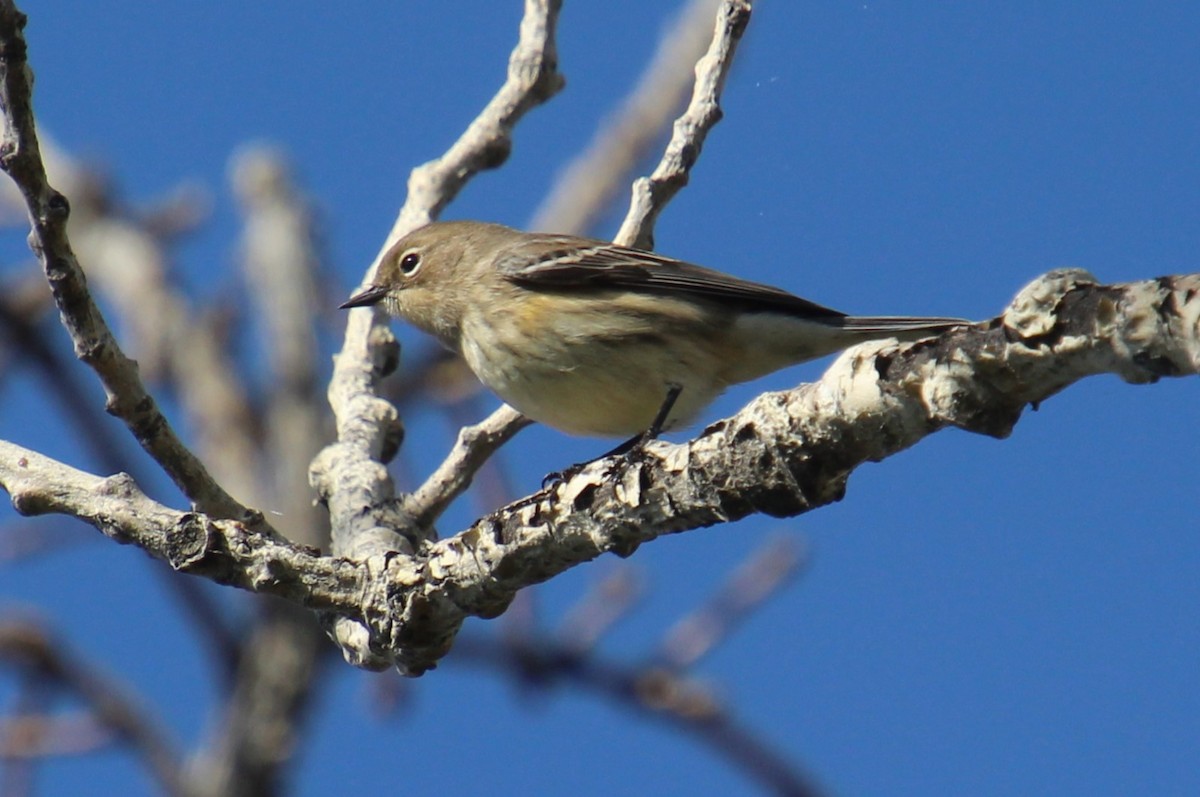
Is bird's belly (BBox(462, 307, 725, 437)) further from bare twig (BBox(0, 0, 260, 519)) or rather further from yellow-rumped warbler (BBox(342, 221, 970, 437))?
bare twig (BBox(0, 0, 260, 519))

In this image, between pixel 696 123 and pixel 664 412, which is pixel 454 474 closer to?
pixel 664 412

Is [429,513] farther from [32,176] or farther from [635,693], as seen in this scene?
[635,693]

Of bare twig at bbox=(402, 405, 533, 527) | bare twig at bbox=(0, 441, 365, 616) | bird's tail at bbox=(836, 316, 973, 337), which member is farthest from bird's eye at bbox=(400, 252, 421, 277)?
bare twig at bbox=(0, 441, 365, 616)

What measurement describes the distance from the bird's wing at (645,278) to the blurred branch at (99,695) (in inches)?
145

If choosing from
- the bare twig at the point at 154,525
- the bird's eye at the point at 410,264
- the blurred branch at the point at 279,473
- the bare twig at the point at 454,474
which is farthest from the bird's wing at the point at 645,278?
the bare twig at the point at 154,525

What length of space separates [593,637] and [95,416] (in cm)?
362

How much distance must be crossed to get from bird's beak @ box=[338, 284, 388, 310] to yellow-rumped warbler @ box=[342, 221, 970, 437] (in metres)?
0.49

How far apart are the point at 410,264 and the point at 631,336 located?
163cm

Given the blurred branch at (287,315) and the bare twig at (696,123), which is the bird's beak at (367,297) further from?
the blurred branch at (287,315)

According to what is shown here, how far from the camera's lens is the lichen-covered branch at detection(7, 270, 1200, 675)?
2.83m

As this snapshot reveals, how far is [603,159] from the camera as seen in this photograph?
41.3ft

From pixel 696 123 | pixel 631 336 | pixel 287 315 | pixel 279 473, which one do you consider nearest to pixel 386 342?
pixel 631 336

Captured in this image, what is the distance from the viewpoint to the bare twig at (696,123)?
556 cm

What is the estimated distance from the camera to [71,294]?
3957mm
